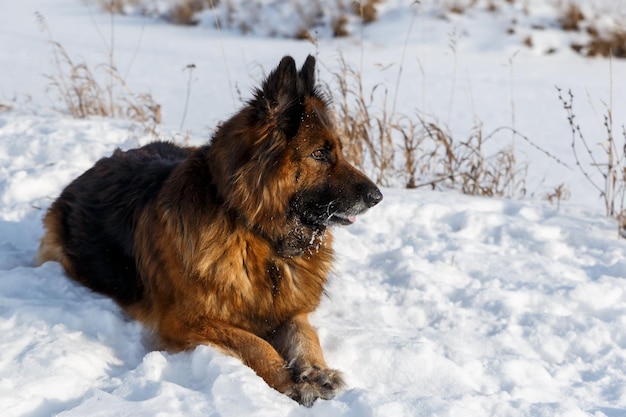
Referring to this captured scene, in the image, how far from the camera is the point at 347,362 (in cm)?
346

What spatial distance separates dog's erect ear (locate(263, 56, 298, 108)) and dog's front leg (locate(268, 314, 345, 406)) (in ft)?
3.74

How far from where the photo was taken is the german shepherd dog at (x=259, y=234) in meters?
3.34

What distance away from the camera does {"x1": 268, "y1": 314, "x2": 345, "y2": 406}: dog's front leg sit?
307cm

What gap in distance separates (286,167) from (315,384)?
104cm

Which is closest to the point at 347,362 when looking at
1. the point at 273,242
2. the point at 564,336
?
the point at 273,242

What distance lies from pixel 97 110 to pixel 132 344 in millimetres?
5614

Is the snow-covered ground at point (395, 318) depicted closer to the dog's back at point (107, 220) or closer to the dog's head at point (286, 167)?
the dog's back at point (107, 220)

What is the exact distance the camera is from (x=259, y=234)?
11.6ft

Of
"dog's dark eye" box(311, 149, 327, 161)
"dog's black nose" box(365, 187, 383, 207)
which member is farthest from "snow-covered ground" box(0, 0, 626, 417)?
"dog's dark eye" box(311, 149, 327, 161)

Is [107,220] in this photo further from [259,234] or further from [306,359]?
[306,359]

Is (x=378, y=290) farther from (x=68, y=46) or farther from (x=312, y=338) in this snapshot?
(x=68, y=46)

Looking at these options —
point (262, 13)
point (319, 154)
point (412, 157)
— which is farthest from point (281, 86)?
point (262, 13)

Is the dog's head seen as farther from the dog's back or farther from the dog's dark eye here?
the dog's back

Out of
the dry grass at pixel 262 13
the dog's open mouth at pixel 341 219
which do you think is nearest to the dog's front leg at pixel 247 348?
the dog's open mouth at pixel 341 219
